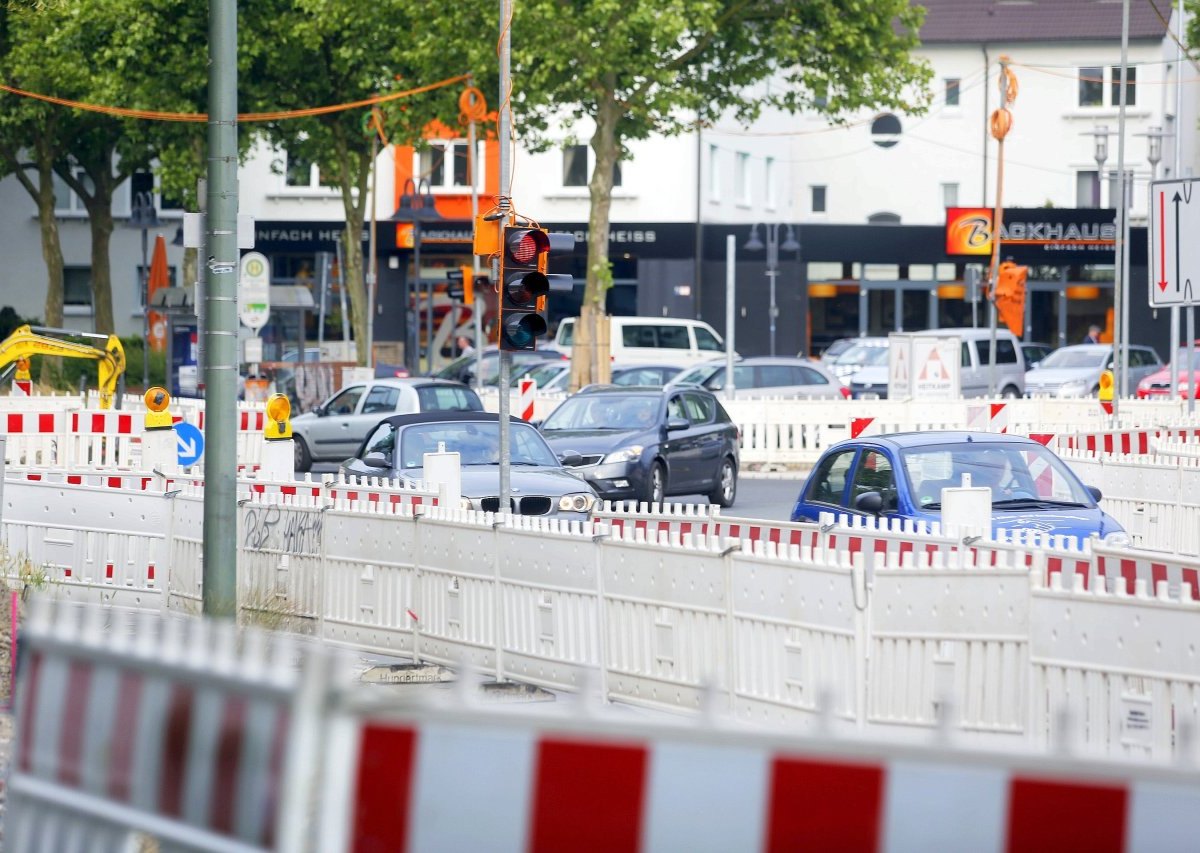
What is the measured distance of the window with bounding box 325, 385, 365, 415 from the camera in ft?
101

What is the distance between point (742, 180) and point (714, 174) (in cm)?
245

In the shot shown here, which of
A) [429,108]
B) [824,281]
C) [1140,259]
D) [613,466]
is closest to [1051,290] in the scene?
[1140,259]

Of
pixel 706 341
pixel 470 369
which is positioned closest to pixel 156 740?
pixel 470 369

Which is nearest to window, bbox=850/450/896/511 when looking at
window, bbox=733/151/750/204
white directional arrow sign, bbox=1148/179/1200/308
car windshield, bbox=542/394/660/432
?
white directional arrow sign, bbox=1148/179/1200/308

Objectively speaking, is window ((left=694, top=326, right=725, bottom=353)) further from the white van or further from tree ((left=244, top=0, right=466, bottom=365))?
tree ((left=244, top=0, right=466, bottom=365))

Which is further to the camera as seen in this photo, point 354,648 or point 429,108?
point 429,108

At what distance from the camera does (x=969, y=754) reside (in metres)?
3.39

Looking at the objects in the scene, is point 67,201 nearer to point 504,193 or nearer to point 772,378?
point 772,378

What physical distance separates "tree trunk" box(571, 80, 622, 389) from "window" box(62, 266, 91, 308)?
30.1 m

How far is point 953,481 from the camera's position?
44.4 ft

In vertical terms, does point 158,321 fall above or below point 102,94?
below

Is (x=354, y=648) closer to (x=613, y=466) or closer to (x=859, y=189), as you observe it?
(x=613, y=466)

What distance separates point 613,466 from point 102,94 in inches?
929

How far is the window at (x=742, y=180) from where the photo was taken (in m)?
61.3
